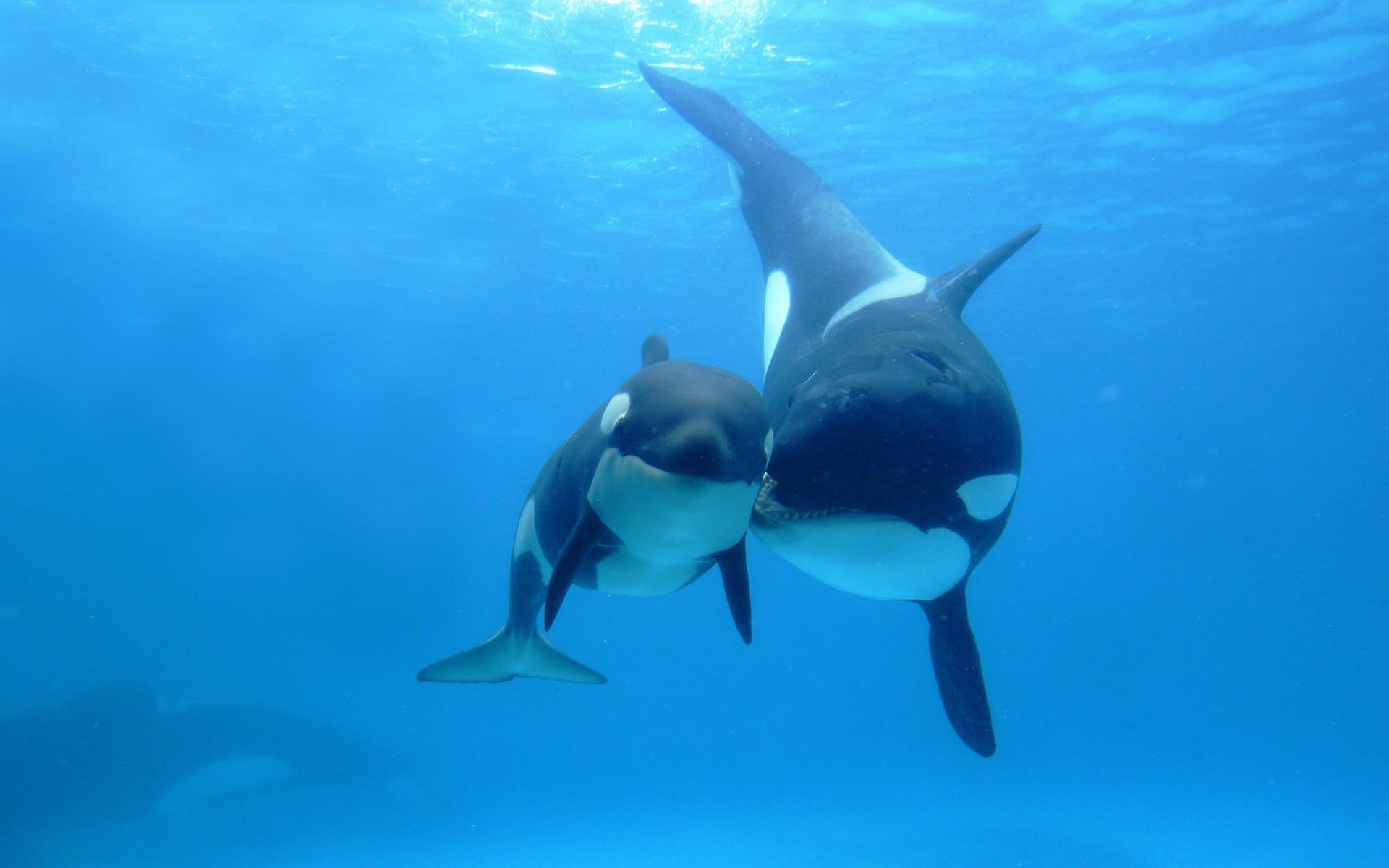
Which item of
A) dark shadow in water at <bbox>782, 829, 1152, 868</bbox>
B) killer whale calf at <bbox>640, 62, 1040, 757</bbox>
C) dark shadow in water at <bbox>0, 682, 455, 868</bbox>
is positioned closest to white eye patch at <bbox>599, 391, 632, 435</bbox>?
killer whale calf at <bbox>640, 62, 1040, 757</bbox>

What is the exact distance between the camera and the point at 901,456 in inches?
105

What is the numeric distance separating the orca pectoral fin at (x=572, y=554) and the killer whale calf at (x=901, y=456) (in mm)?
681

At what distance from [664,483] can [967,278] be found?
7.32 ft

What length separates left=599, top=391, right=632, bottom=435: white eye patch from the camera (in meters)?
3.02

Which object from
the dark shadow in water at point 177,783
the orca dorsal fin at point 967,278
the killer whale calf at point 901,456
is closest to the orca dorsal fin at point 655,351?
the killer whale calf at point 901,456

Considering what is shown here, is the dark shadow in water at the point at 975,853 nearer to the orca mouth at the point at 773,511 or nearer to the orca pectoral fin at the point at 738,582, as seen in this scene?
the orca pectoral fin at the point at 738,582

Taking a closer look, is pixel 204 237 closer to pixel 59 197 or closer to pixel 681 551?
pixel 59 197

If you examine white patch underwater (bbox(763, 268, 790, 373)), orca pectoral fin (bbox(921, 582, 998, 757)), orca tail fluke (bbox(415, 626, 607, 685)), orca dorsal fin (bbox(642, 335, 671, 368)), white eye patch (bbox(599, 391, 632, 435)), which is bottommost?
orca pectoral fin (bbox(921, 582, 998, 757))

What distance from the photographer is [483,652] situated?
20.3 ft

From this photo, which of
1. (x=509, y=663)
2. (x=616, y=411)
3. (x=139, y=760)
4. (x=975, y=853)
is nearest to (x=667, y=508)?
(x=616, y=411)

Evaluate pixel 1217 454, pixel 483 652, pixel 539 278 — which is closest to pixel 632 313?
pixel 539 278

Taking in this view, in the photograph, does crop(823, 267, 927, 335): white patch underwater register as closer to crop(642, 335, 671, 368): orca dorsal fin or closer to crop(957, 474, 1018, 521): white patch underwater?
crop(642, 335, 671, 368): orca dorsal fin

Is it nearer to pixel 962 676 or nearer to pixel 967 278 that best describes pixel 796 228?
pixel 967 278

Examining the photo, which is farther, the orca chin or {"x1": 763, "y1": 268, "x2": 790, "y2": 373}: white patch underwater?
{"x1": 763, "y1": 268, "x2": 790, "y2": 373}: white patch underwater
